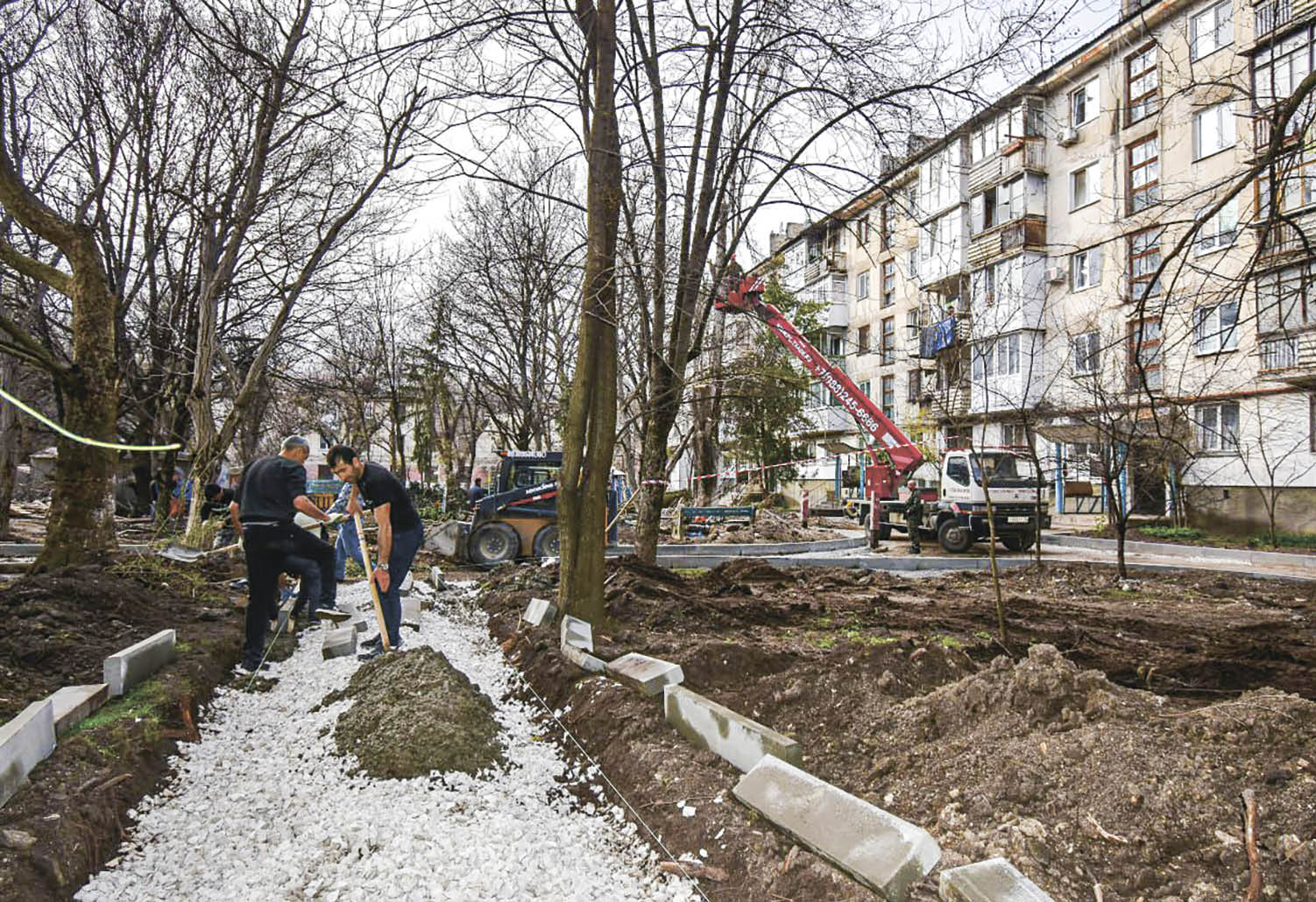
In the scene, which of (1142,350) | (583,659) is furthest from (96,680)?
(1142,350)

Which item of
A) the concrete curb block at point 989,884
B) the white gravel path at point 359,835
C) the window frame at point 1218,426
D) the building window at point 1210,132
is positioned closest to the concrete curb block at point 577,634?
the white gravel path at point 359,835

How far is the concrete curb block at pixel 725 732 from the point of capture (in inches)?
137

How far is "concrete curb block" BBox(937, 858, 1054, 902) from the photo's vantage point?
2297 mm

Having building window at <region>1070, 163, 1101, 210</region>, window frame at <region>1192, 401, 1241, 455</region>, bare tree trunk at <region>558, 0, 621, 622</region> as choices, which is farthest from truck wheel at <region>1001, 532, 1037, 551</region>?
building window at <region>1070, 163, 1101, 210</region>

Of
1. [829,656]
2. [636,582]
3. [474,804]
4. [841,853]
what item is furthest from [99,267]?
[841,853]

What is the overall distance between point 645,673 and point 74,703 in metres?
2.97

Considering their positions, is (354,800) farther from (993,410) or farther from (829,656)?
(993,410)

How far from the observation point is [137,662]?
16.2 ft

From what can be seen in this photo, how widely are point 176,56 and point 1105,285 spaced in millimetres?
22116

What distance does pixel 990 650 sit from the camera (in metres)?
6.41

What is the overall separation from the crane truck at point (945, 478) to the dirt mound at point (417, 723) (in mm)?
11253

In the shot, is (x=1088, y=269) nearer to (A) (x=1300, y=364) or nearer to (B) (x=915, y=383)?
Answer: (A) (x=1300, y=364)

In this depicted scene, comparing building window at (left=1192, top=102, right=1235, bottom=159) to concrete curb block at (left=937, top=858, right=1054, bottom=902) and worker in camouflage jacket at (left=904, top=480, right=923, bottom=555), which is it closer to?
worker in camouflage jacket at (left=904, top=480, right=923, bottom=555)

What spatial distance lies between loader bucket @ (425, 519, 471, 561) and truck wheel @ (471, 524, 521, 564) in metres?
0.29
